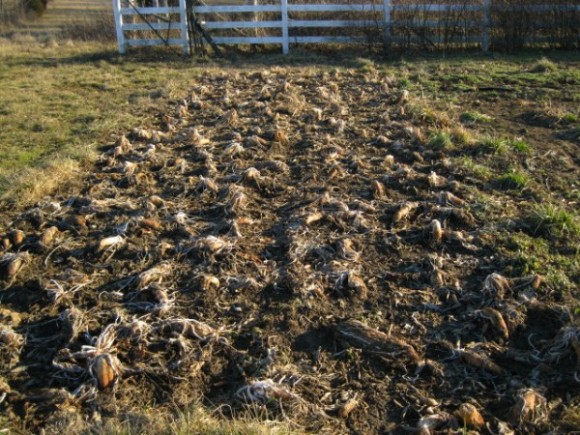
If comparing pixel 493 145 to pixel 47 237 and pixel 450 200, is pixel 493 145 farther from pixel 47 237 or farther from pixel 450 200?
pixel 47 237

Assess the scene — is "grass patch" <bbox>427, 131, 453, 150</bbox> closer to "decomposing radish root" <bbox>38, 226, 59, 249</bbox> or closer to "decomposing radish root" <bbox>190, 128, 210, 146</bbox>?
"decomposing radish root" <bbox>190, 128, 210, 146</bbox>

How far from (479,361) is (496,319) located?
0.41 meters

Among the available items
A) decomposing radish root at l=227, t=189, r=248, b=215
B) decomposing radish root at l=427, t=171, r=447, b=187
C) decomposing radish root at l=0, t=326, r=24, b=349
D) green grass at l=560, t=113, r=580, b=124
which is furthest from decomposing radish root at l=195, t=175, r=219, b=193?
green grass at l=560, t=113, r=580, b=124

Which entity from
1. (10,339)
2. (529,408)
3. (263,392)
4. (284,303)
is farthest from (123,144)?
(529,408)

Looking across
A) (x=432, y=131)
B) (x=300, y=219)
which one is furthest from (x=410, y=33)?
(x=300, y=219)

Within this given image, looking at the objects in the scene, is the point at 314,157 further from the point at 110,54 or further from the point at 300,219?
the point at 110,54

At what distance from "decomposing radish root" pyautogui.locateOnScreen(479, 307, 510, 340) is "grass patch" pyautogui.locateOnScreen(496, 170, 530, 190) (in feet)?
6.94

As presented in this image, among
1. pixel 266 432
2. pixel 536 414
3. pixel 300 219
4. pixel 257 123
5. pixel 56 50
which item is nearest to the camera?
pixel 266 432

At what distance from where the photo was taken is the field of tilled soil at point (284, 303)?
320cm

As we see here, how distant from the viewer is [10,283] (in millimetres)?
4305

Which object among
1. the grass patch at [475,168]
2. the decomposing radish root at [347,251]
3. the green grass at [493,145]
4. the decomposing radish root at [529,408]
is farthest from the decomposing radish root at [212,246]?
the green grass at [493,145]

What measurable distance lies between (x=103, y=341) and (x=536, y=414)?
2.37 metres

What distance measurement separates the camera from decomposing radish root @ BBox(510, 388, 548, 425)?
3.02 m

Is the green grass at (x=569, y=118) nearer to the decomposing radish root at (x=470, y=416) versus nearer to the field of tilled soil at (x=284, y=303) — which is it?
the field of tilled soil at (x=284, y=303)
